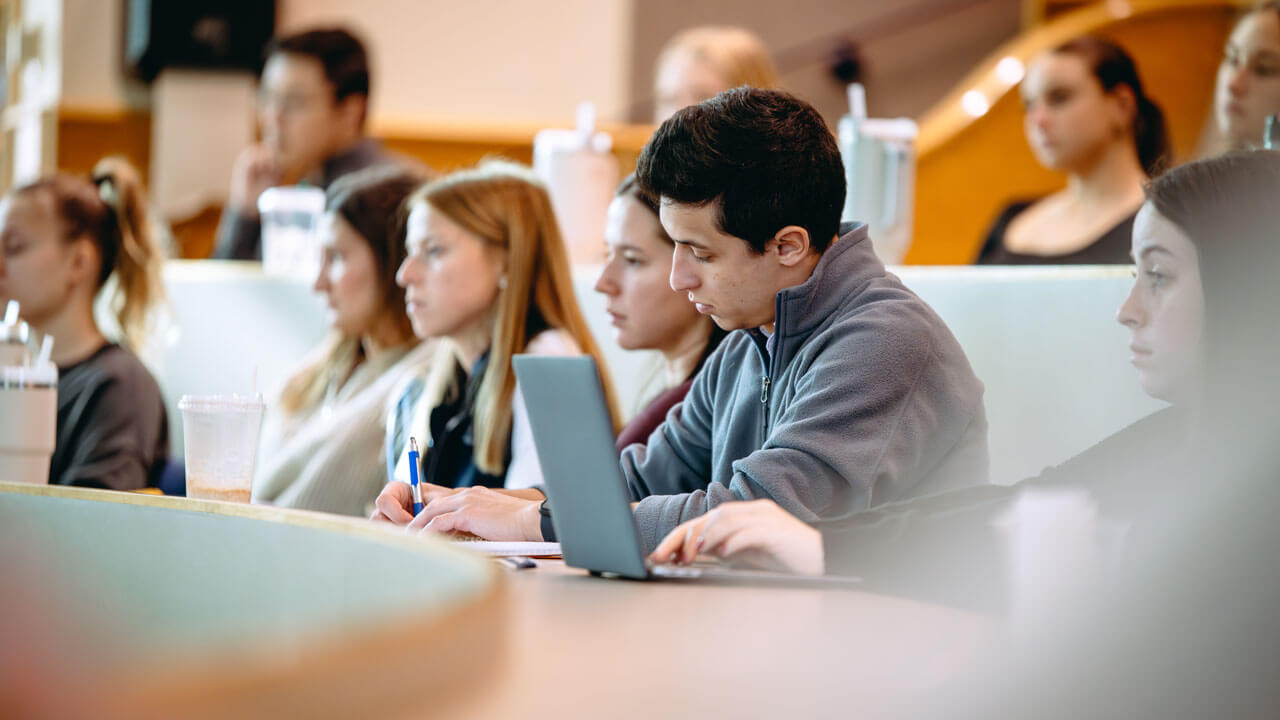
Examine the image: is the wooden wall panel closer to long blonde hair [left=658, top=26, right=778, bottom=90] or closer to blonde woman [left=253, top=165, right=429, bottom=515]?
long blonde hair [left=658, top=26, right=778, bottom=90]

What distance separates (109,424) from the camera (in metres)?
2.09

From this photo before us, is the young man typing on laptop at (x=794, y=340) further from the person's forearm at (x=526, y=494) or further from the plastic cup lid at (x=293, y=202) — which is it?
the plastic cup lid at (x=293, y=202)

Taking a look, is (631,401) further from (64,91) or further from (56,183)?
(64,91)

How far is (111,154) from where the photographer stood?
4516mm

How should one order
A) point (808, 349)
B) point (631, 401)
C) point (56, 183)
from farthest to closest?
1. point (56, 183)
2. point (631, 401)
3. point (808, 349)

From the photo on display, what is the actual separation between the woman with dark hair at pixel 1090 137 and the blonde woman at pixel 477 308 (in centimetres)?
92

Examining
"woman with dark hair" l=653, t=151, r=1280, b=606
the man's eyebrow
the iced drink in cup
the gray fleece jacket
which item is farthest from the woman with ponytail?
the man's eyebrow

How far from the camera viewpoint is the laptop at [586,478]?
0.92m

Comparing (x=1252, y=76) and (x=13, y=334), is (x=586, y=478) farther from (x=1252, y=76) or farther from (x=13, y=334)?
(x=1252, y=76)

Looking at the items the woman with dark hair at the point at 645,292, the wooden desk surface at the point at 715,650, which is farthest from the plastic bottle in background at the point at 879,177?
the wooden desk surface at the point at 715,650

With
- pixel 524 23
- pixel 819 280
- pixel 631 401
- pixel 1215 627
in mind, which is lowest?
pixel 631 401

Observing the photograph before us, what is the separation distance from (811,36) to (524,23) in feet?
3.36

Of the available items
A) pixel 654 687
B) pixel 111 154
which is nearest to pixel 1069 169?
pixel 654 687

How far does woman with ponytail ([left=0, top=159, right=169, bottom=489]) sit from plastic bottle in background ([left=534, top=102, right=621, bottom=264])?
736 millimetres
